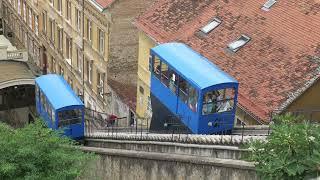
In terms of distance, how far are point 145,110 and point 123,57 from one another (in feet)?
16.7

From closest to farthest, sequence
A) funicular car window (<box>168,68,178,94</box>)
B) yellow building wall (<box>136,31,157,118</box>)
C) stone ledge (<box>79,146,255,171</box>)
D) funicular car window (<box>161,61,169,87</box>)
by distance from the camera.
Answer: stone ledge (<box>79,146,255,171</box>) < funicular car window (<box>168,68,178,94</box>) < funicular car window (<box>161,61,169,87</box>) < yellow building wall (<box>136,31,157,118</box>)

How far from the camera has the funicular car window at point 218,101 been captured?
20938 mm

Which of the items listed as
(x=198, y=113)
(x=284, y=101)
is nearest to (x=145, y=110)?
(x=198, y=113)

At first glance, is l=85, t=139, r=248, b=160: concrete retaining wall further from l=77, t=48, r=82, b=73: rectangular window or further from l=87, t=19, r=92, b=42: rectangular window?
l=77, t=48, r=82, b=73: rectangular window

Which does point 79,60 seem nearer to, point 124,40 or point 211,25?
point 124,40

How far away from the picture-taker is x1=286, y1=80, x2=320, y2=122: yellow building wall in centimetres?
2055

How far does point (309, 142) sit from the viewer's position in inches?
449

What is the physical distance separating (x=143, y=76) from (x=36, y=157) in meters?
16.2

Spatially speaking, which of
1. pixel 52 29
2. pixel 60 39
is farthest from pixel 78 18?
pixel 52 29

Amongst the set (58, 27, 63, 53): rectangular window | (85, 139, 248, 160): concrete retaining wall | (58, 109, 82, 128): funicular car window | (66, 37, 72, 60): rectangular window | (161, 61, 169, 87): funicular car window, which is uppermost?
(58, 27, 63, 53): rectangular window

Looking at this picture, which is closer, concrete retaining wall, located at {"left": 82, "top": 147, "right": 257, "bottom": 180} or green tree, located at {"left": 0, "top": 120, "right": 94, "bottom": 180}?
green tree, located at {"left": 0, "top": 120, "right": 94, "bottom": 180}

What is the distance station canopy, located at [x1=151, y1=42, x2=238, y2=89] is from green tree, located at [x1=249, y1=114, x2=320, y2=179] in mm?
8969

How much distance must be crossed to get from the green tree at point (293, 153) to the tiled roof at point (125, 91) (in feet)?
70.6

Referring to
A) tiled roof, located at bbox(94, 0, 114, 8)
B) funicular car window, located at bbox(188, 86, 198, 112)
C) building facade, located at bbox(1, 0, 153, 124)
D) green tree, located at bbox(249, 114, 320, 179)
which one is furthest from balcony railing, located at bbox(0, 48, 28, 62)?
green tree, located at bbox(249, 114, 320, 179)
